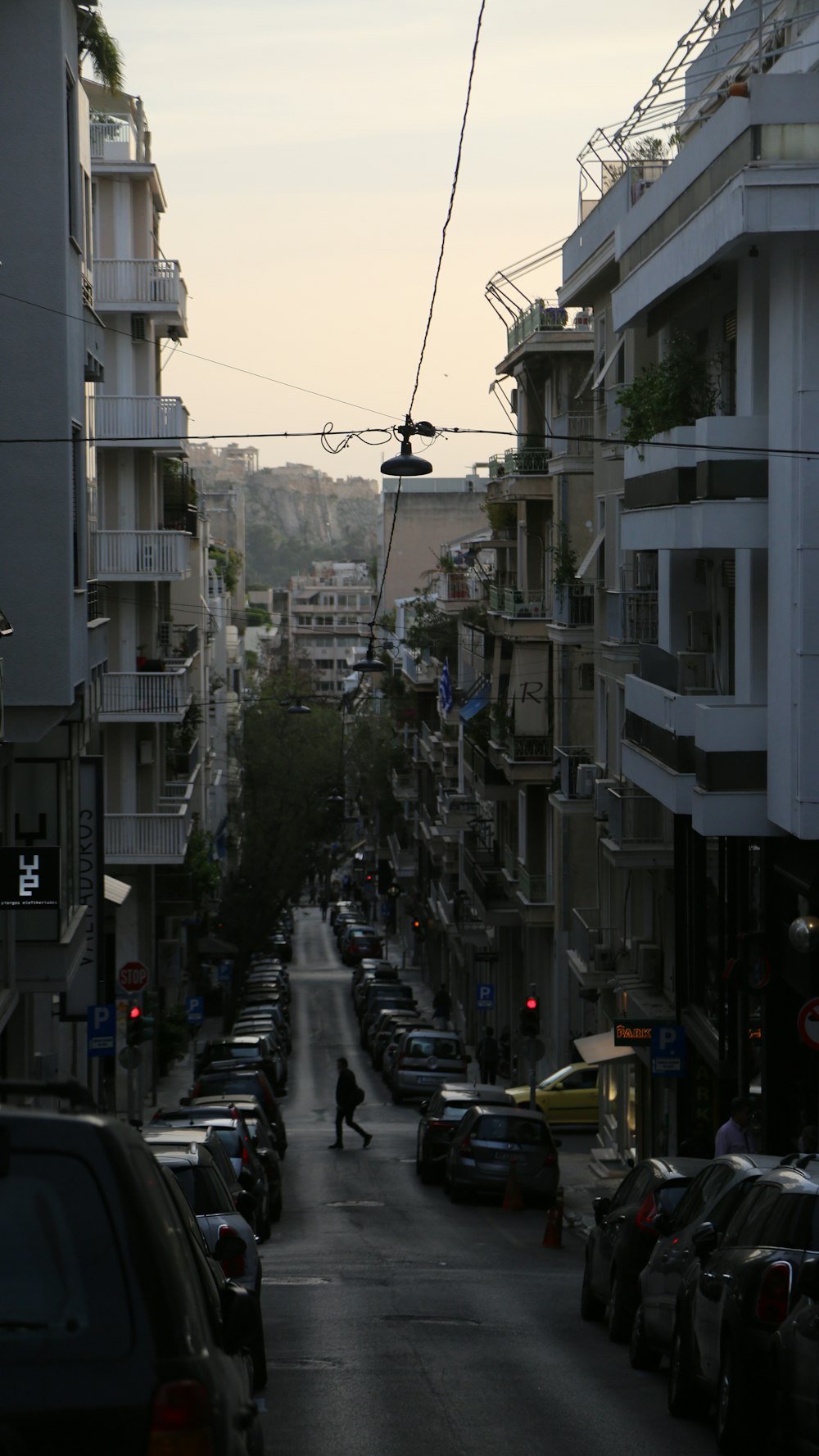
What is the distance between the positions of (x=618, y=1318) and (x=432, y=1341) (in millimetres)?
1431

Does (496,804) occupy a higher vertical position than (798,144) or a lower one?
lower

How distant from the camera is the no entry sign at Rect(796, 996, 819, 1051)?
15172 mm

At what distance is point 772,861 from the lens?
19.6 metres

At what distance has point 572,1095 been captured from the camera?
36219 millimetres

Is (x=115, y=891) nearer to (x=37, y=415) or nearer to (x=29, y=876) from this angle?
(x=29, y=876)

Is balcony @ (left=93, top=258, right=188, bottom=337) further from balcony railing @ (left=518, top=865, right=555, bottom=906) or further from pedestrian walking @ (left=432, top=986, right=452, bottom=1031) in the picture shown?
pedestrian walking @ (left=432, top=986, right=452, bottom=1031)

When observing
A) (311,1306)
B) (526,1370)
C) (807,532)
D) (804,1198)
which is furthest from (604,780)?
(804,1198)

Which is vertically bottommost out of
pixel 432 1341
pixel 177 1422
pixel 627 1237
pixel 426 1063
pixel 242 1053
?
pixel 426 1063

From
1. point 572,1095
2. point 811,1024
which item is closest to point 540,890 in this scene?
point 572,1095

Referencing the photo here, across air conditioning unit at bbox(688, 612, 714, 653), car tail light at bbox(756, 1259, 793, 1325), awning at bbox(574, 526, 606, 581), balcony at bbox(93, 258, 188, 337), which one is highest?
balcony at bbox(93, 258, 188, 337)

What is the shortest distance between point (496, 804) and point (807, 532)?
31.2m

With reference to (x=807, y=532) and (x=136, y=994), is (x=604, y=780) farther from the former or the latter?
(x=807, y=532)

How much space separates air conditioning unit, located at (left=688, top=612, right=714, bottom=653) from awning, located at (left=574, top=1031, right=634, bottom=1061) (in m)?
7.07

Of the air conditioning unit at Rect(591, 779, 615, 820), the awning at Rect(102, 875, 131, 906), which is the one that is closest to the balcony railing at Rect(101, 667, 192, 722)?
the awning at Rect(102, 875, 131, 906)
